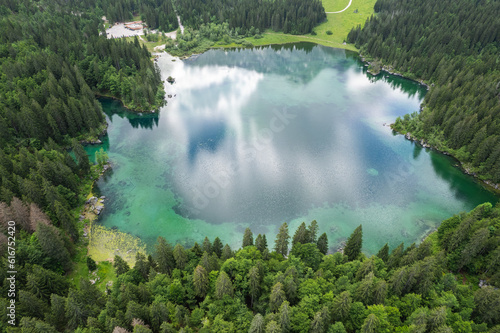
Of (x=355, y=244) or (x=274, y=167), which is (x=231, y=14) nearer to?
(x=274, y=167)

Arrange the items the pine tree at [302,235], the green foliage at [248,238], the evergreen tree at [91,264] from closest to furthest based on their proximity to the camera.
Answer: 1. the pine tree at [302,235]
2. the green foliage at [248,238]
3. the evergreen tree at [91,264]

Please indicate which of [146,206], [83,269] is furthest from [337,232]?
[83,269]

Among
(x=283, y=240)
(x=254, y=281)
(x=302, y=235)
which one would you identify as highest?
(x=254, y=281)

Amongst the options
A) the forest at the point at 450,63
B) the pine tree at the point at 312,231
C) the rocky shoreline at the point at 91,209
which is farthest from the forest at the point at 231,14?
the pine tree at the point at 312,231

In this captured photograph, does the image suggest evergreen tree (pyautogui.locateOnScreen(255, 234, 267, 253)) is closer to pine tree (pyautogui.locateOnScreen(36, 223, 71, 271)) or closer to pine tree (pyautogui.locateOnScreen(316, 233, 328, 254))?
pine tree (pyautogui.locateOnScreen(316, 233, 328, 254))

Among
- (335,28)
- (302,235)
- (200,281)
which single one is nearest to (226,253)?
(200,281)

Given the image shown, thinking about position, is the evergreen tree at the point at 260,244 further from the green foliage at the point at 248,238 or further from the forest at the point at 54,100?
the forest at the point at 54,100

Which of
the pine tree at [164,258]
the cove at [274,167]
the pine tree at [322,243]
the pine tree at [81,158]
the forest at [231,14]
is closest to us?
the pine tree at [164,258]
